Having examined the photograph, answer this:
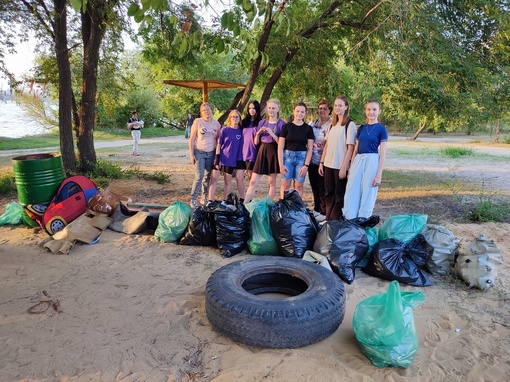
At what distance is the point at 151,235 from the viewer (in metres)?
4.64

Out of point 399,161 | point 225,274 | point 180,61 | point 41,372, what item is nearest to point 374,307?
point 225,274

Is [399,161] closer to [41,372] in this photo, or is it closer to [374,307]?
[374,307]

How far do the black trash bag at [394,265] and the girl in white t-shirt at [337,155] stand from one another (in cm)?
87

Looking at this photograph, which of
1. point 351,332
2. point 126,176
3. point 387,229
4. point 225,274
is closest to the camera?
point 351,332

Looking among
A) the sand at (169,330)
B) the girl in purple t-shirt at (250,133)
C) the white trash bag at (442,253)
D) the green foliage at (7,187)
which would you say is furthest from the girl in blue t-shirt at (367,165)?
the green foliage at (7,187)

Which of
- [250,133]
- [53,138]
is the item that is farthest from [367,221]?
[53,138]

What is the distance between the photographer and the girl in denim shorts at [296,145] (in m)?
4.84

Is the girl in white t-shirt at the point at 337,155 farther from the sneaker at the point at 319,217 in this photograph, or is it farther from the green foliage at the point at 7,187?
the green foliage at the point at 7,187

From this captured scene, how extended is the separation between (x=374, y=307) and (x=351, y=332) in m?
0.43

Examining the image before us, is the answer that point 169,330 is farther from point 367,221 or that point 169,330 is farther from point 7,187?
point 7,187

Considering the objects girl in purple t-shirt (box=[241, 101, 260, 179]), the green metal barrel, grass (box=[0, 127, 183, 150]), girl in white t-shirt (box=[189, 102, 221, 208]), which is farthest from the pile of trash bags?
grass (box=[0, 127, 183, 150])

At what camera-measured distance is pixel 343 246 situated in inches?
141

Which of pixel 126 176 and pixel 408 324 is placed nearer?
pixel 408 324

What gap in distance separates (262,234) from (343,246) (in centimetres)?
89
